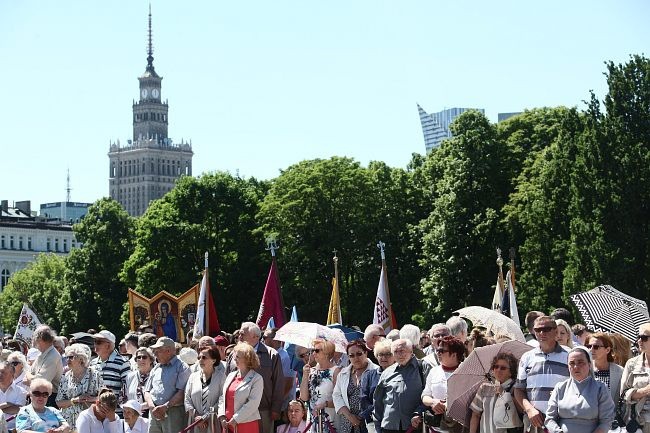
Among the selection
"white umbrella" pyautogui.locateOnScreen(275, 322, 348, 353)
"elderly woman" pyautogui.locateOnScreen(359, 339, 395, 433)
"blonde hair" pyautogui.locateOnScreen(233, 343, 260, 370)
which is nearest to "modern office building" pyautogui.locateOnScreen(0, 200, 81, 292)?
"white umbrella" pyautogui.locateOnScreen(275, 322, 348, 353)

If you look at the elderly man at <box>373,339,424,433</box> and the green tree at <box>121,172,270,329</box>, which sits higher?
the green tree at <box>121,172,270,329</box>

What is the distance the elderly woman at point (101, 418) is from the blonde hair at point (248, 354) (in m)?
1.86

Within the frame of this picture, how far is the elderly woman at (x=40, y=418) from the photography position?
1543 cm

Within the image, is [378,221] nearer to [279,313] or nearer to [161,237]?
[161,237]

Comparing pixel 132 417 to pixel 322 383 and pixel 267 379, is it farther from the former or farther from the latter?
pixel 322 383

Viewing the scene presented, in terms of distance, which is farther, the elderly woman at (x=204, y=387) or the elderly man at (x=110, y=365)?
the elderly man at (x=110, y=365)

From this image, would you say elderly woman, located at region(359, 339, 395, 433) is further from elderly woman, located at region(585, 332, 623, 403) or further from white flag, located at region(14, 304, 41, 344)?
white flag, located at region(14, 304, 41, 344)

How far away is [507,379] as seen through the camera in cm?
1458

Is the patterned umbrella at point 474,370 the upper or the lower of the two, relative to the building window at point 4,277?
lower

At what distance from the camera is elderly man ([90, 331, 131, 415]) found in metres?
18.8

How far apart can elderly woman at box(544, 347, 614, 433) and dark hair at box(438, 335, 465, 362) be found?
2108 mm

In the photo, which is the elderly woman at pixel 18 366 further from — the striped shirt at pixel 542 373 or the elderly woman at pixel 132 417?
the striped shirt at pixel 542 373

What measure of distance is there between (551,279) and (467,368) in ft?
130

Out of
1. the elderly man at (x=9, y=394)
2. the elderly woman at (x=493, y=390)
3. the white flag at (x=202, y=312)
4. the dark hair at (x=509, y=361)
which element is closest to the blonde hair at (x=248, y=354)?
the elderly man at (x=9, y=394)
